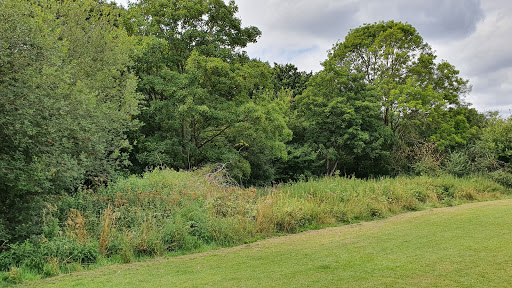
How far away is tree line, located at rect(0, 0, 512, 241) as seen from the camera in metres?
7.02

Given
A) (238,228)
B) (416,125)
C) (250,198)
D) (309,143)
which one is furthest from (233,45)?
(416,125)

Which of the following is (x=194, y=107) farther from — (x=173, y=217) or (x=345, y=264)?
(x=345, y=264)

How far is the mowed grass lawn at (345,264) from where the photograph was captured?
14.8 ft

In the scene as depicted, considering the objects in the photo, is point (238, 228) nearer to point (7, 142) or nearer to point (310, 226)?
point (310, 226)

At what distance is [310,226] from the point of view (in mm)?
9078

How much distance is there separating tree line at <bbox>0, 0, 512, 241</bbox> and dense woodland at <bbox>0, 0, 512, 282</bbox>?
6 centimetres

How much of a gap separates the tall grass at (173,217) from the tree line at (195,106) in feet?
2.96

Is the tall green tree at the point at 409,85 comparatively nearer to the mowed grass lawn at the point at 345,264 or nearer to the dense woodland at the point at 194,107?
the dense woodland at the point at 194,107

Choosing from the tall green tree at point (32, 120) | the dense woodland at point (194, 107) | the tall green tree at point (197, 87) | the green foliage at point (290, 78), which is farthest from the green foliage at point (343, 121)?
the tall green tree at point (32, 120)

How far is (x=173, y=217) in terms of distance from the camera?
25.7ft

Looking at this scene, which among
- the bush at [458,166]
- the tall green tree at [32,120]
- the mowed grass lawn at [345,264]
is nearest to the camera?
the mowed grass lawn at [345,264]

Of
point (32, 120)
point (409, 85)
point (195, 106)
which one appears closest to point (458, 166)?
point (409, 85)

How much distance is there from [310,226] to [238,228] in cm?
230

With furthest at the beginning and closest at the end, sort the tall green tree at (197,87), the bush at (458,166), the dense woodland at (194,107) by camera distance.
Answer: the bush at (458,166) < the tall green tree at (197,87) < the dense woodland at (194,107)
